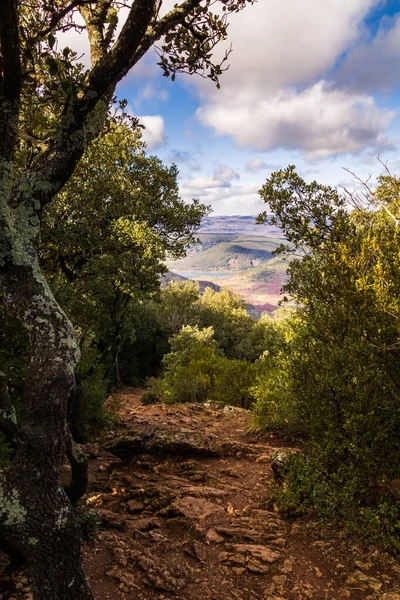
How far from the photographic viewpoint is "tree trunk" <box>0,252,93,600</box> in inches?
138

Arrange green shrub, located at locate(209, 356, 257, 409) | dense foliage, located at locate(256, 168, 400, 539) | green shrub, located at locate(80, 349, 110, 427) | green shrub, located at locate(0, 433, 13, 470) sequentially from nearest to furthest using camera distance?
green shrub, located at locate(0, 433, 13, 470) < dense foliage, located at locate(256, 168, 400, 539) < green shrub, located at locate(80, 349, 110, 427) < green shrub, located at locate(209, 356, 257, 409)

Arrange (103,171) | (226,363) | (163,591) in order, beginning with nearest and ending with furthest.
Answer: (163,591) < (103,171) < (226,363)

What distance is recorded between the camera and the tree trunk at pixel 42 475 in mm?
3496

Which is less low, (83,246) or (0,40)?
(0,40)

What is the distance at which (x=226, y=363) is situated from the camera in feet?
64.3

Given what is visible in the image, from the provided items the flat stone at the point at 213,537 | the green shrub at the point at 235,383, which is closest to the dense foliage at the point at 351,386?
the flat stone at the point at 213,537

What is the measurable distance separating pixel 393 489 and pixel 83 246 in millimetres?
10613

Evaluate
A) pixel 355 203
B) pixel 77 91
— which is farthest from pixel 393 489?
pixel 77 91

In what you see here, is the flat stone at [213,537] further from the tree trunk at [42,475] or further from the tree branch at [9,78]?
the tree branch at [9,78]

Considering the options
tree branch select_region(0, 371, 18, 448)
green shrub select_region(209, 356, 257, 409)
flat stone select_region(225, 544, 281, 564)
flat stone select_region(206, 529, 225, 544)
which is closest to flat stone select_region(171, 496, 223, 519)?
flat stone select_region(206, 529, 225, 544)

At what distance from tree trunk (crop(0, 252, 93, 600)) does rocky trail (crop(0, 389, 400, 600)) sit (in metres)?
1.78

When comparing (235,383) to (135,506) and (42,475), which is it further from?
(42,475)

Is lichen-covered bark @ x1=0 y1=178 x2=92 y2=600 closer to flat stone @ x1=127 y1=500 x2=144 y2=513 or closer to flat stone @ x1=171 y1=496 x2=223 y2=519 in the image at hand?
flat stone @ x1=171 y1=496 x2=223 y2=519

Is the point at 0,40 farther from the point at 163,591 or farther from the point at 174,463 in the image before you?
the point at 174,463
